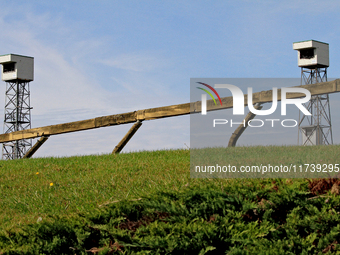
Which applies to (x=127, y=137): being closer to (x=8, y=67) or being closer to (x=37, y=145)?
(x=37, y=145)

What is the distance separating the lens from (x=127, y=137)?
34.4ft

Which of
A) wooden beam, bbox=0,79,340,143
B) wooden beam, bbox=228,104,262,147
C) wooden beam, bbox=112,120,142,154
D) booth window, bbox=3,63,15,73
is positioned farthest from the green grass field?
booth window, bbox=3,63,15,73

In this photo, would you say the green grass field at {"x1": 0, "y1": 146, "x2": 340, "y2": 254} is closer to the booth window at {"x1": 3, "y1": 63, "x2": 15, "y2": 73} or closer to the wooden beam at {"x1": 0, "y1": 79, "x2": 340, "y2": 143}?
the wooden beam at {"x1": 0, "y1": 79, "x2": 340, "y2": 143}

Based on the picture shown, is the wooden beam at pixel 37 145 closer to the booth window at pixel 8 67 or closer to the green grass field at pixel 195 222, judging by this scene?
the green grass field at pixel 195 222

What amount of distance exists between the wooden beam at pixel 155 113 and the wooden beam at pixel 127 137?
19cm

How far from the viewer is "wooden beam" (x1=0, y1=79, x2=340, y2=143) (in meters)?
8.20

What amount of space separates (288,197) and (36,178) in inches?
250

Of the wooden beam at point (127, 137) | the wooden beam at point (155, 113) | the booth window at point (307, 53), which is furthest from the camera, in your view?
Answer: the booth window at point (307, 53)

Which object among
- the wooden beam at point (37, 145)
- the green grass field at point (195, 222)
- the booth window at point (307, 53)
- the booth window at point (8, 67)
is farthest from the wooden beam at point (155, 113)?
the booth window at point (8, 67)

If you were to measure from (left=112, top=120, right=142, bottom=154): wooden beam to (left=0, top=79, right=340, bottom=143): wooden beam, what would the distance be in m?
0.19

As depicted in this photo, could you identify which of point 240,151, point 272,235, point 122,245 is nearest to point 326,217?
point 272,235

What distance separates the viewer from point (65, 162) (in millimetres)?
10109

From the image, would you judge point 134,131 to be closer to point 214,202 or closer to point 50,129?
point 50,129

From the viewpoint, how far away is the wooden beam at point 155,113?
8195 millimetres
